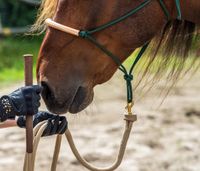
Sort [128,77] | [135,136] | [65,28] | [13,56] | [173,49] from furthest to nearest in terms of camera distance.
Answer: [13,56]
[135,136]
[173,49]
[128,77]
[65,28]

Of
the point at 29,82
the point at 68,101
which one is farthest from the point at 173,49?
the point at 29,82

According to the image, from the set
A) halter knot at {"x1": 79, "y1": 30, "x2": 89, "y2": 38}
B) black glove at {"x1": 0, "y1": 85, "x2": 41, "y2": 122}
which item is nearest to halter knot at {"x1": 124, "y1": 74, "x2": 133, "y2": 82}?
halter knot at {"x1": 79, "y1": 30, "x2": 89, "y2": 38}

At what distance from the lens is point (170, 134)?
5453mm

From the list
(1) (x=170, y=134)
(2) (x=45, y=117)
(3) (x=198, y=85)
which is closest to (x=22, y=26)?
(3) (x=198, y=85)

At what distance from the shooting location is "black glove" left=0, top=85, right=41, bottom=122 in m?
2.24

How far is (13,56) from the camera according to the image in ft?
37.3

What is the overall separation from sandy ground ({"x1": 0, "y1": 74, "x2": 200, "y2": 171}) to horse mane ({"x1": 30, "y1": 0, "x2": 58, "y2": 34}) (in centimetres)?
115

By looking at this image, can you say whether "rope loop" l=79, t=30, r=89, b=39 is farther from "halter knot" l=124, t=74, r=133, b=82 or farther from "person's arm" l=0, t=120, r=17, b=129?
"person's arm" l=0, t=120, r=17, b=129

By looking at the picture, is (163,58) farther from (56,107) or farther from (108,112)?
(108,112)

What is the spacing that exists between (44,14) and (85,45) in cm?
29

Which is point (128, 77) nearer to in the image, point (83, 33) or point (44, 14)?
point (83, 33)

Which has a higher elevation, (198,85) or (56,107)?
(198,85)

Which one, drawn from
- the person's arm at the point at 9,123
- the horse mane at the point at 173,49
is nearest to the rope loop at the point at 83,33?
the horse mane at the point at 173,49

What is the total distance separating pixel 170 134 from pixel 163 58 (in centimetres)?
305
